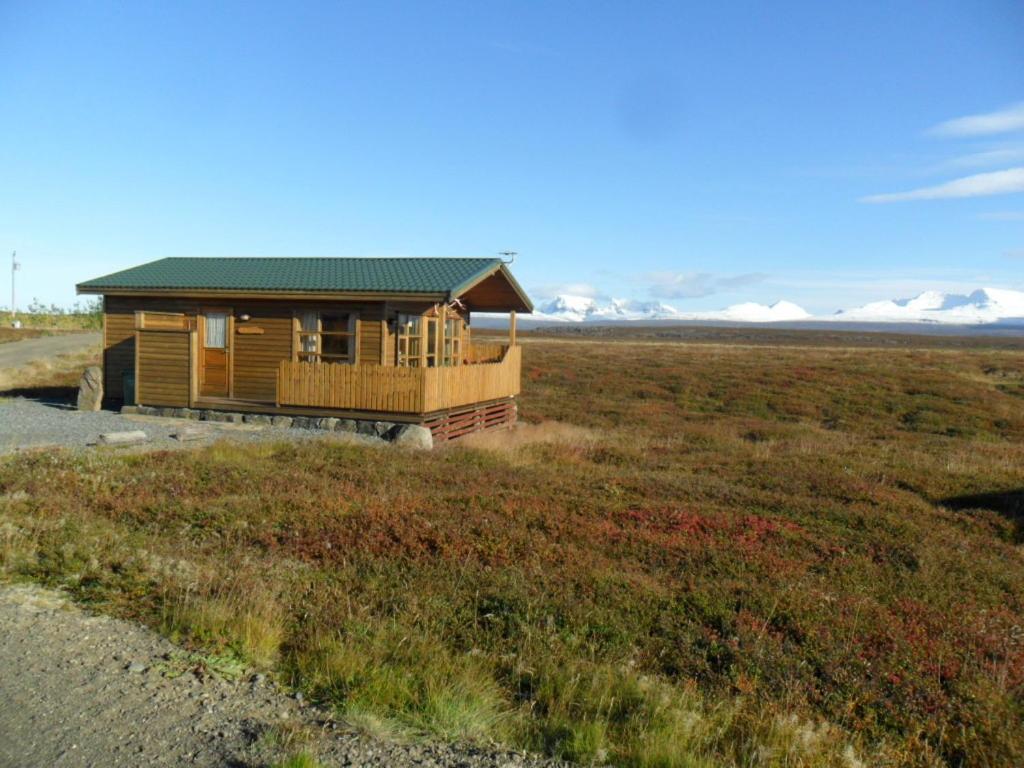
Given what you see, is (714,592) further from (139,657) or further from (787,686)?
(139,657)

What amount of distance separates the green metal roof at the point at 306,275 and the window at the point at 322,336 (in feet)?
2.52

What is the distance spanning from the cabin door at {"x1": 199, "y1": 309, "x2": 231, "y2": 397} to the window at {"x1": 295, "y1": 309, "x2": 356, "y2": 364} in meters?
1.86

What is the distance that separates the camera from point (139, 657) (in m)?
5.51

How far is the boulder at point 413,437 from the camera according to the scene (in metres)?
16.7

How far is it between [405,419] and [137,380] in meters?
6.79

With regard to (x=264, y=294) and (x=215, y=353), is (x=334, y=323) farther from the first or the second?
(x=215, y=353)

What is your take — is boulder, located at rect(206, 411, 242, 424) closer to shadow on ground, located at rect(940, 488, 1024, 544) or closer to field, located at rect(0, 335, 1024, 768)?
field, located at rect(0, 335, 1024, 768)

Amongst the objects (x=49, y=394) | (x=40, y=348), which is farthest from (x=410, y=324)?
(x=40, y=348)

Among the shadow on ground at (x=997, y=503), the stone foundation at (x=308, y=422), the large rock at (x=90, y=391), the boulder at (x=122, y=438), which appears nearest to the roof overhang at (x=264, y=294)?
the large rock at (x=90, y=391)

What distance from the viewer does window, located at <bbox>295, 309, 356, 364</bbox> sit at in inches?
752

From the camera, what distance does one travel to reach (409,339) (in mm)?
20078

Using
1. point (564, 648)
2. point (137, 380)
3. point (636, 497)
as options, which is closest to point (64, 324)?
point (137, 380)

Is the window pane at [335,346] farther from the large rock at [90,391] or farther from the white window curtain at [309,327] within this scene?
the large rock at [90,391]

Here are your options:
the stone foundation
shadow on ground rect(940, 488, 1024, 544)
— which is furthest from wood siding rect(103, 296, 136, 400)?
shadow on ground rect(940, 488, 1024, 544)
